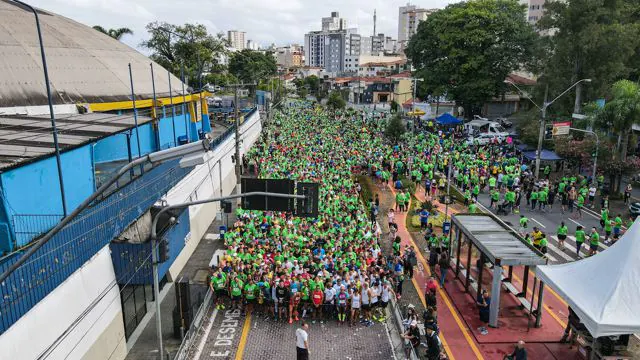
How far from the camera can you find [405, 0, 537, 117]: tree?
168 feet

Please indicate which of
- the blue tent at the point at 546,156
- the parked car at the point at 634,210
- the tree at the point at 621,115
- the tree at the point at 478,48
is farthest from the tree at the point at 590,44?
the parked car at the point at 634,210

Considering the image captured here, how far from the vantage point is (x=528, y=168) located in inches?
1283

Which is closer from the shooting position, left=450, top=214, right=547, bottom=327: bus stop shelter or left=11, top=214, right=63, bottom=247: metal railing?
left=11, top=214, right=63, bottom=247: metal railing

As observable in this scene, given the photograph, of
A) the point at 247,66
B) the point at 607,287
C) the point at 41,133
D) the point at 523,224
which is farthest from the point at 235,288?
the point at 247,66

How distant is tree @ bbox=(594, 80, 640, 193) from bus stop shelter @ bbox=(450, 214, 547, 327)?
1599 cm

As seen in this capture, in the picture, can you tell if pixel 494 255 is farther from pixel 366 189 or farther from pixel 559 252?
pixel 366 189

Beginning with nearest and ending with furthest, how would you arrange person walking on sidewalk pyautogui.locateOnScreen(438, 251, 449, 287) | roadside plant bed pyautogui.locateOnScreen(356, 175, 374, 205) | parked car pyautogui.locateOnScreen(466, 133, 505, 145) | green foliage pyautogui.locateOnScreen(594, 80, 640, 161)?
person walking on sidewalk pyautogui.locateOnScreen(438, 251, 449, 287) → roadside plant bed pyautogui.locateOnScreen(356, 175, 374, 205) → green foliage pyautogui.locateOnScreen(594, 80, 640, 161) → parked car pyautogui.locateOnScreen(466, 133, 505, 145)

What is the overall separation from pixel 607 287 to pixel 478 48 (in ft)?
152

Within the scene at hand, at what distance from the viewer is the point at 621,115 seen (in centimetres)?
2794

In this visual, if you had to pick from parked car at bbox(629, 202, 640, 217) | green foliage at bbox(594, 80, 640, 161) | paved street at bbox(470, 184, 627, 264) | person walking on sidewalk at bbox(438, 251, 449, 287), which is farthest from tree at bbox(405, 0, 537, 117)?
person walking on sidewalk at bbox(438, 251, 449, 287)

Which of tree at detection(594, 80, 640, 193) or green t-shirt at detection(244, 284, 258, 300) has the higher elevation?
tree at detection(594, 80, 640, 193)

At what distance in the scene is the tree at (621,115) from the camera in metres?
27.8

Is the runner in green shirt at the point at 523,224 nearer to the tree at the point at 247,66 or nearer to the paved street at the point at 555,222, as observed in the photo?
the paved street at the point at 555,222

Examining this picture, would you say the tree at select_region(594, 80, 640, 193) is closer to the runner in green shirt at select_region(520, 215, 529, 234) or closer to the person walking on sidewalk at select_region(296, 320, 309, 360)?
the runner in green shirt at select_region(520, 215, 529, 234)
